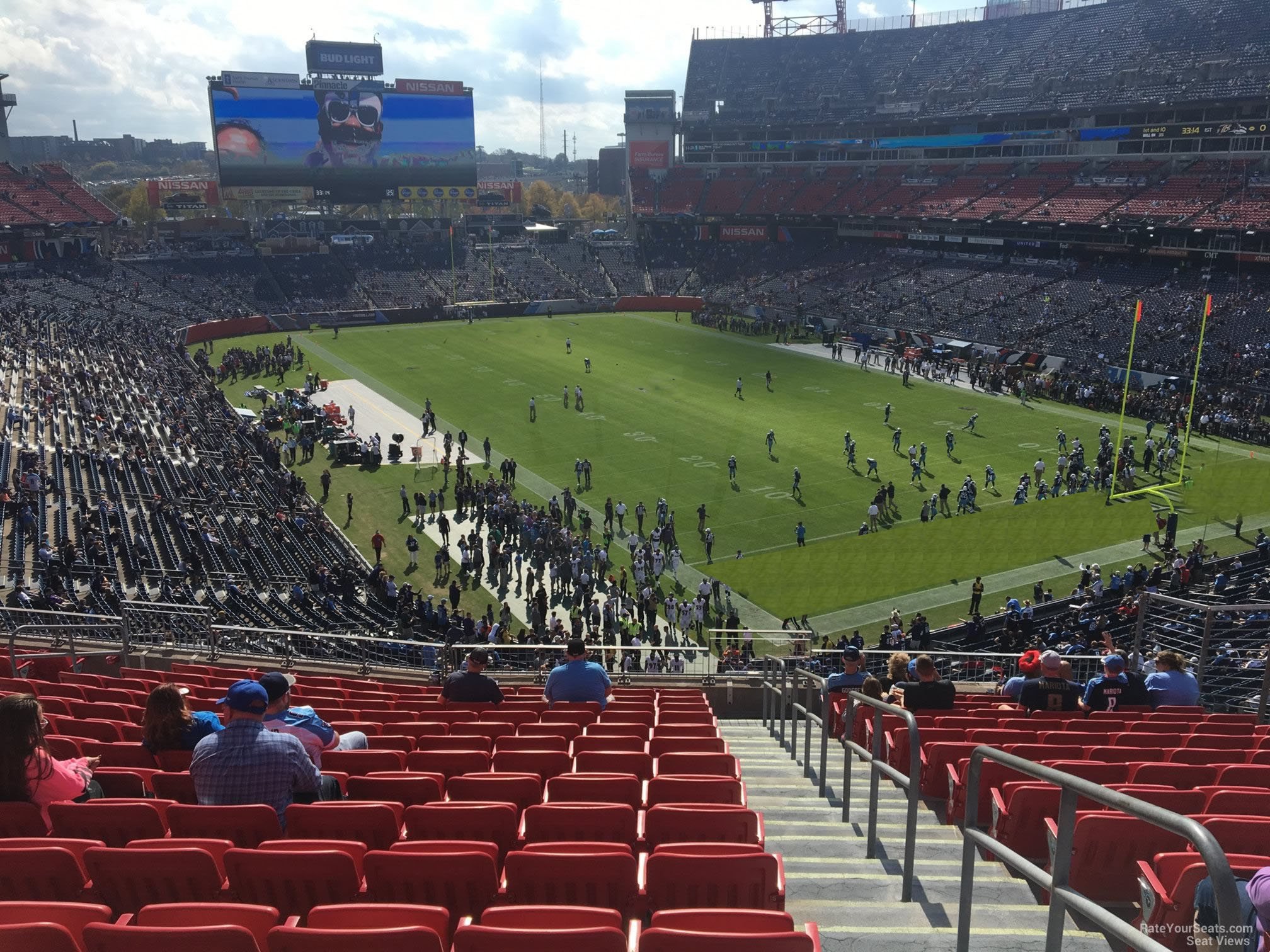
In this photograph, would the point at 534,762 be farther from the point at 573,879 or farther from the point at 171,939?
the point at 171,939

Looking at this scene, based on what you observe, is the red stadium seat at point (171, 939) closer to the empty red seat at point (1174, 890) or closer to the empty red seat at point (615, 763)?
the empty red seat at point (1174, 890)

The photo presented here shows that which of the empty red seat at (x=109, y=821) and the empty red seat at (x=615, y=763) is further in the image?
the empty red seat at (x=615, y=763)

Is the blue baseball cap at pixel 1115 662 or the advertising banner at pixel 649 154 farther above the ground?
the advertising banner at pixel 649 154

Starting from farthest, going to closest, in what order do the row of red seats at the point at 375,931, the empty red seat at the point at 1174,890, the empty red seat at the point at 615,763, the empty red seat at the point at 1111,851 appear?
the empty red seat at the point at 615,763
the empty red seat at the point at 1111,851
the empty red seat at the point at 1174,890
the row of red seats at the point at 375,931

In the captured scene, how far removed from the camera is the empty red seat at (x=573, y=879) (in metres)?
4.79

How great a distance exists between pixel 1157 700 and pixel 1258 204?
2258 inches

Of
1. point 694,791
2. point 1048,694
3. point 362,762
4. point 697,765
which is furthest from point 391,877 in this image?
point 1048,694

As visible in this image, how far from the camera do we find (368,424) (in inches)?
1781

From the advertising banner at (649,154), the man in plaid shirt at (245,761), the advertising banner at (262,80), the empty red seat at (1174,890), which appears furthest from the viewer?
the advertising banner at (649,154)

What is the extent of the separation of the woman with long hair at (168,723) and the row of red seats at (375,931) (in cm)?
274

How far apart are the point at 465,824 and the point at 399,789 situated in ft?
3.00

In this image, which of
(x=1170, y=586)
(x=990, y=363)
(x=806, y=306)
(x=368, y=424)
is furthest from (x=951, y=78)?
(x=1170, y=586)

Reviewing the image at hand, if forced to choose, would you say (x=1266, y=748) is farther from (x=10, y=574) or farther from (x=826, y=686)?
(x=10, y=574)

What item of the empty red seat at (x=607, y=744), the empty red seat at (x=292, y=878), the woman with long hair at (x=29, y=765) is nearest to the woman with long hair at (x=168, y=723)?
the woman with long hair at (x=29, y=765)
